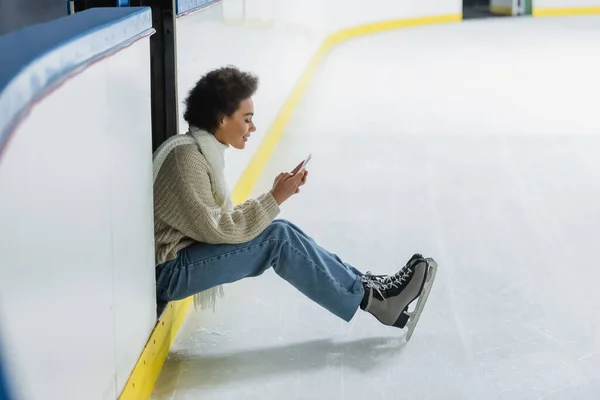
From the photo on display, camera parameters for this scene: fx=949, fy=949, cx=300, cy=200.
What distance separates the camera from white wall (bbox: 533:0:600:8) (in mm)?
13836

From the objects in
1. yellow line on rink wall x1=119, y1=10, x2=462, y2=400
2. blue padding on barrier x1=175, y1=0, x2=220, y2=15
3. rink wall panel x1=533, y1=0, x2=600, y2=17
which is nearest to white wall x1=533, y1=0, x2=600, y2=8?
rink wall panel x1=533, y1=0, x2=600, y2=17

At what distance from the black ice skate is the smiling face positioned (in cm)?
54

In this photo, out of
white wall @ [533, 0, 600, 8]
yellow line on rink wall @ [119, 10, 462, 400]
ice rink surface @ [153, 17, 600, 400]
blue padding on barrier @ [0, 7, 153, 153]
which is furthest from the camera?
white wall @ [533, 0, 600, 8]

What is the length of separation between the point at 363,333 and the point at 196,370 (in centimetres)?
54

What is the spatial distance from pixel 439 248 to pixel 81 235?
2175 millimetres

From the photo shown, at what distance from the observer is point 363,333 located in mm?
2797

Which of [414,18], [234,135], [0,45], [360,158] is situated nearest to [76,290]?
[0,45]

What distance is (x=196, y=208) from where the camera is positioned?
94.7 inches

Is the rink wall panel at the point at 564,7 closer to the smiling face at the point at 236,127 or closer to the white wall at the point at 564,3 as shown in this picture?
the white wall at the point at 564,3

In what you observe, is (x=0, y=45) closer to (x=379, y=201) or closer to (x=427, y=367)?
(x=427, y=367)

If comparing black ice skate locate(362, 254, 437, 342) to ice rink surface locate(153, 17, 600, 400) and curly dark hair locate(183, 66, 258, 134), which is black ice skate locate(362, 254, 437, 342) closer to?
ice rink surface locate(153, 17, 600, 400)

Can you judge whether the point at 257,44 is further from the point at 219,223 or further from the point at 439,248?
the point at 219,223

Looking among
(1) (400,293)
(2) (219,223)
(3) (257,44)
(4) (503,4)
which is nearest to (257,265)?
(2) (219,223)

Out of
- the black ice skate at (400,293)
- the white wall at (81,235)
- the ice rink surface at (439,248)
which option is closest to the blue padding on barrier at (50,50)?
the white wall at (81,235)
